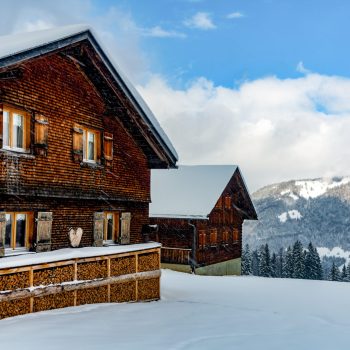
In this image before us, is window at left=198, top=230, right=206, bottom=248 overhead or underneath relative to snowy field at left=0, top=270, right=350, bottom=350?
overhead

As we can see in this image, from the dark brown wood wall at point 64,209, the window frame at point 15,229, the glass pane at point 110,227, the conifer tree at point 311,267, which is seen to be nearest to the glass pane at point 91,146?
the dark brown wood wall at point 64,209

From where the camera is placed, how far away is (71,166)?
1414 cm

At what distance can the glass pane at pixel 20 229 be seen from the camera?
41.5 ft

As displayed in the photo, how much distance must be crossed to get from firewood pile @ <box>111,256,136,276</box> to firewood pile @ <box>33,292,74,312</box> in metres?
2.02

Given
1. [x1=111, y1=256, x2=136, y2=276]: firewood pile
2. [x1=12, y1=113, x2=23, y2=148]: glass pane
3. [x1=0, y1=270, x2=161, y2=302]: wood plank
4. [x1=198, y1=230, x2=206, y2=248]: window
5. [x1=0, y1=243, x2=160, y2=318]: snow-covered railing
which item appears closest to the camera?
[x1=0, y1=270, x2=161, y2=302]: wood plank

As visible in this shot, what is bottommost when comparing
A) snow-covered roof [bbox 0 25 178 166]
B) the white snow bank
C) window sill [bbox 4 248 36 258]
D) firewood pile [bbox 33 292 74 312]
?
firewood pile [bbox 33 292 74 312]

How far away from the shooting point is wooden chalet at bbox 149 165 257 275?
2878 centimetres

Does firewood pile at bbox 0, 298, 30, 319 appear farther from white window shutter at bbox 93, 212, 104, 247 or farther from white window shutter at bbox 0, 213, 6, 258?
white window shutter at bbox 93, 212, 104, 247

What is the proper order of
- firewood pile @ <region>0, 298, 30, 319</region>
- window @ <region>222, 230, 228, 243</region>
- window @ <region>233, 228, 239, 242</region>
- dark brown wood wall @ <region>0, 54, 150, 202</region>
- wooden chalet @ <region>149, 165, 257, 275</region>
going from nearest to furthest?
firewood pile @ <region>0, 298, 30, 319</region>
dark brown wood wall @ <region>0, 54, 150, 202</region>
wooden chalet @ <region>149, 165, 257, 275</region>
window @ <region>222, 230, 228, 243</region>
window @ <region>233, 228, 239, 242</region>

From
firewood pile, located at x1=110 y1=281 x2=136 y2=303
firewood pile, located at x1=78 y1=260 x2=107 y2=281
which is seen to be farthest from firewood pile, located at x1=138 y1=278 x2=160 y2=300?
firewood pile, located at x1=78 y1=260 x2=107 y2=281

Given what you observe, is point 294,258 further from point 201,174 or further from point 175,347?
point 175,347

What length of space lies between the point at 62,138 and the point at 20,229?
303 cm

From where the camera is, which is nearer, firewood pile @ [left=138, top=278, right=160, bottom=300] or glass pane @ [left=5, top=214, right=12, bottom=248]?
glass pane @ [left=5, top=214, right=12, bottom=248]

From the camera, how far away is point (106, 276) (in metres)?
13.6
